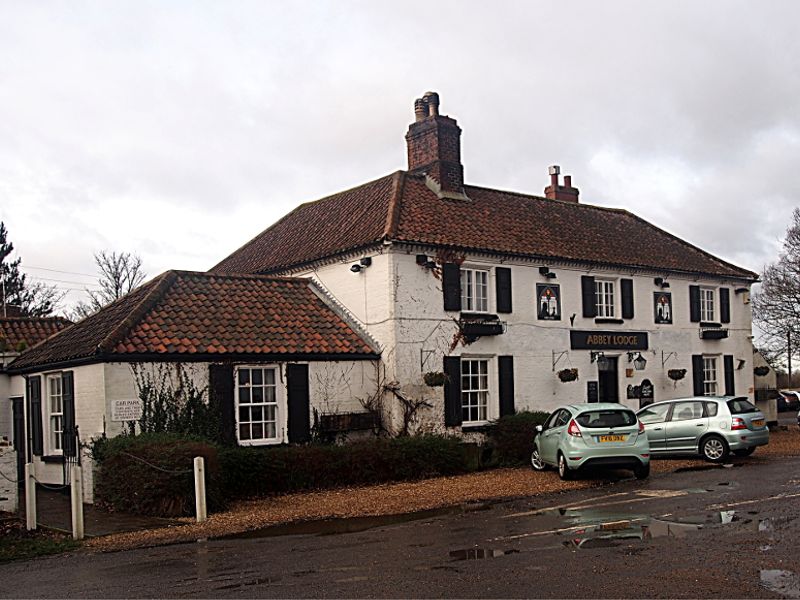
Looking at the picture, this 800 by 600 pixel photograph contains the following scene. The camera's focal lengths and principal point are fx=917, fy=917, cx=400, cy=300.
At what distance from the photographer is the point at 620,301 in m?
28.1

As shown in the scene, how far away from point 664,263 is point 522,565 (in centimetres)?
2141

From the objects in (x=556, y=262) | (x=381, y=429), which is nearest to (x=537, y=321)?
(x=556, y=262)

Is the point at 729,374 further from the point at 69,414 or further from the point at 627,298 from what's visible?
the point at 69,414

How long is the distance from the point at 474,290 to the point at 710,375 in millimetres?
11080

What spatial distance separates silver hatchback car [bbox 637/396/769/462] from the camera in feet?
69.5

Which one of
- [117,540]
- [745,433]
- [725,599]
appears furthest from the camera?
[745,433]

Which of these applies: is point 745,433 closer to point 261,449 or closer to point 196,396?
point 261,449

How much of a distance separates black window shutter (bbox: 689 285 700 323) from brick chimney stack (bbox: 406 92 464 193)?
356 inches

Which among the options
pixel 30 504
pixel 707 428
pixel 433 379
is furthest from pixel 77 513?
pixel 707 428

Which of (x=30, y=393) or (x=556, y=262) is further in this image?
(x=556, y=262)

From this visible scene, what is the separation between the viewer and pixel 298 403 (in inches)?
841

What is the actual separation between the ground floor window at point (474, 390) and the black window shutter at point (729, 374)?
36.3 ft

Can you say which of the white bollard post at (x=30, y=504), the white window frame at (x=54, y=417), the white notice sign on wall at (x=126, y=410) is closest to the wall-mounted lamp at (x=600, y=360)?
the white notice sign on wall at (x=126, y=410)

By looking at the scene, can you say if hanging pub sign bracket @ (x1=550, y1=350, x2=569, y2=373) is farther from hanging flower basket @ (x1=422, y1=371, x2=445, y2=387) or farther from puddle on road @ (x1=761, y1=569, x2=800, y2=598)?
puddle on road @ (x1=761, y1=569, x2=800, y2=598)
